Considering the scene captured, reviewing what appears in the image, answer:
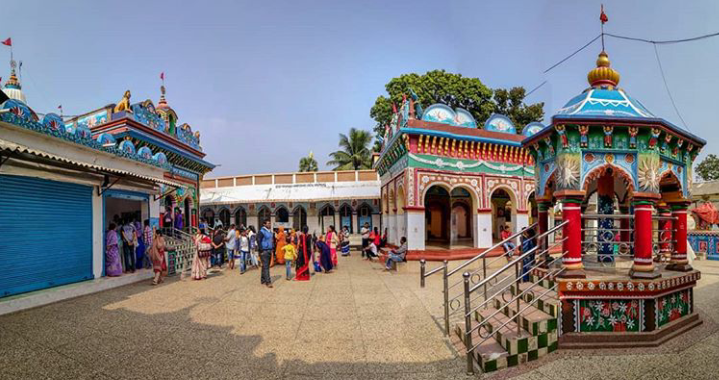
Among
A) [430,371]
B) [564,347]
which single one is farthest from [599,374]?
[430,371]

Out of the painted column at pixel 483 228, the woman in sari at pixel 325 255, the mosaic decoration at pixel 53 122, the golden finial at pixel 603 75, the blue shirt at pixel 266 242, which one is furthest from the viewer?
the painted column at pixel 483 228

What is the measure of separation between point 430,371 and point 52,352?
15.4 ft

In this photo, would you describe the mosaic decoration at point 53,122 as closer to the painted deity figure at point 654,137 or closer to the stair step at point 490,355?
the stair step at point 490,355

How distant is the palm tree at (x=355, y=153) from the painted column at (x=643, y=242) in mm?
25071

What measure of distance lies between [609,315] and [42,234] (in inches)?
402

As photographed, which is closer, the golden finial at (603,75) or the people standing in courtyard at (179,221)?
the golden finial at (603,75)

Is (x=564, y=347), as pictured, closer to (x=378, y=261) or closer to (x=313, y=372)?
(x=313, y=372)

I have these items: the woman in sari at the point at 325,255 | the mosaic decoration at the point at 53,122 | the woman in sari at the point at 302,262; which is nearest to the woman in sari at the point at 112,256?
the mosaic decoration at the point at 53,122

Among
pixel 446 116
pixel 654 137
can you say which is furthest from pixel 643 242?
A: pixel 446 116

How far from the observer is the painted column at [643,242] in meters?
4.82

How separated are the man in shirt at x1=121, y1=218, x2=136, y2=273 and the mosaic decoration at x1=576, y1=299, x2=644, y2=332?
1000cm

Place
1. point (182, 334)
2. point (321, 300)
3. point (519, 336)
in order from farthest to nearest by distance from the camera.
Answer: point (321, 300) < point (182, 334) < point (519, 336)

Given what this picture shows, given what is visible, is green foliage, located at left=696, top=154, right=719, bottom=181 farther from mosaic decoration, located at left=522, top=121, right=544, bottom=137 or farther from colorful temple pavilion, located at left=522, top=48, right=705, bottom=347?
colorful temple pavilion, located at left=522, top=48, right=705, bottom=347

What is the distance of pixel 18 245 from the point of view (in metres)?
6.54
